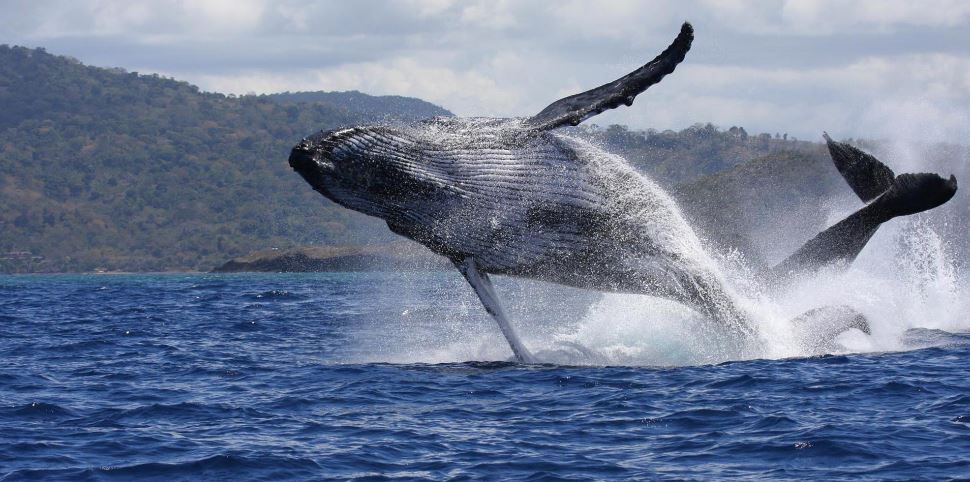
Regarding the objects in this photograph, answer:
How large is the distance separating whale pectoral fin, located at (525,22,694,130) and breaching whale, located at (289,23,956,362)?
19 millimetres

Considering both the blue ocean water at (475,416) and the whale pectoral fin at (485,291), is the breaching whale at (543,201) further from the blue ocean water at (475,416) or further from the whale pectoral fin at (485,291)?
the blue ocean water at (475,416)

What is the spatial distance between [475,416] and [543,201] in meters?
3.45

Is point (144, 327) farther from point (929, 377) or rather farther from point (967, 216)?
point (967, 216)

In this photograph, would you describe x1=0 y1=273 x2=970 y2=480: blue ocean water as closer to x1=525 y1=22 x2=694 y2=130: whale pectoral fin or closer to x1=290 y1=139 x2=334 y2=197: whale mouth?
x1=290 y1=139 x2=334 y2=197: whale mouth

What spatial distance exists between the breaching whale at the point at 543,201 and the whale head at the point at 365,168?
18 mm

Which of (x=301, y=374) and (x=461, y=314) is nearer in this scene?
(x=301, y=374)

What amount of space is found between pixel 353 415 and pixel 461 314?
1920cm

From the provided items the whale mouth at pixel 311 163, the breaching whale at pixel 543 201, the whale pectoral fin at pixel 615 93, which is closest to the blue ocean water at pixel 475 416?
the breaching whale at pixel 543 201

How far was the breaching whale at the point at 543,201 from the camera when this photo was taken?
1653cm

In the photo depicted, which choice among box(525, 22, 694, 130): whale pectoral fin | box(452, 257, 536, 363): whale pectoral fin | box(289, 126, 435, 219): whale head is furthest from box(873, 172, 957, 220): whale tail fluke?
box(289, 126, 435, 219): whale head

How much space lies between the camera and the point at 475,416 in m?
14.7

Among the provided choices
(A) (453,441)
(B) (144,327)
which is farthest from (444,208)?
(B) (144,327)

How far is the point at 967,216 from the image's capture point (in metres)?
72.4

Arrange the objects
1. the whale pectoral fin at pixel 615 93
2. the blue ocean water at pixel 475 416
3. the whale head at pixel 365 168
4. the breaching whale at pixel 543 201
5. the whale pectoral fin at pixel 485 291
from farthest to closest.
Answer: the whale pectoral fin at pixel 485 291, the whale pectoral fin at pixel 615 93, the breaching whale at pixel 543 201, the whale head at pixel 365 168, the blue ocean water at pixel 475 416
